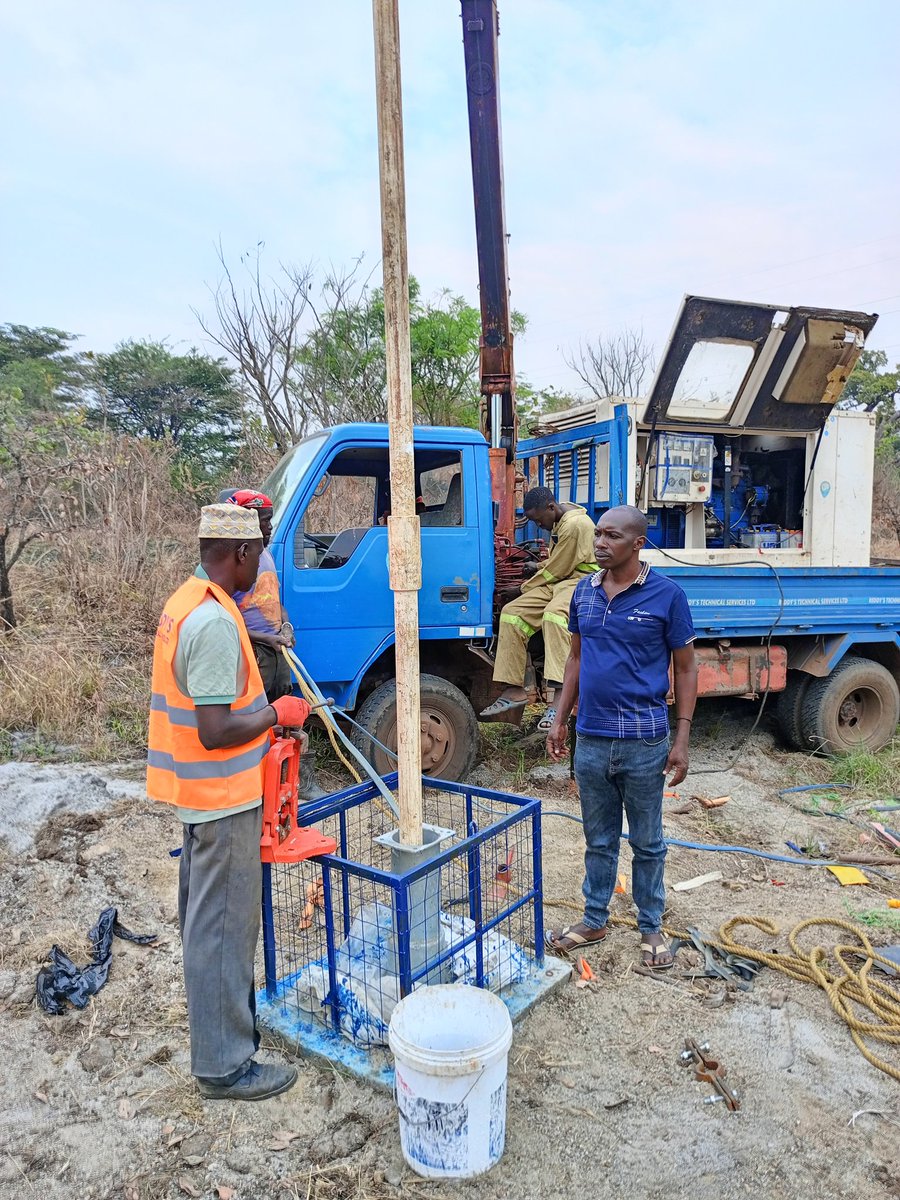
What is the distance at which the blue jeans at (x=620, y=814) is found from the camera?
3078 mm

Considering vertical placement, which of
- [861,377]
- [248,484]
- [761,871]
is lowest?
[761,871]

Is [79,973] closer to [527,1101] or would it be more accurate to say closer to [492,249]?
[527,1101]

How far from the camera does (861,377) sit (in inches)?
949

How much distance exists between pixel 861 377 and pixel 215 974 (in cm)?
2667

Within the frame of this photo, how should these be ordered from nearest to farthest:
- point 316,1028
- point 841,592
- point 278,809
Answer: point 278,809 → point 316,1028 → point 841,592

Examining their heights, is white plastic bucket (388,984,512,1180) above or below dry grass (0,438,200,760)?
below

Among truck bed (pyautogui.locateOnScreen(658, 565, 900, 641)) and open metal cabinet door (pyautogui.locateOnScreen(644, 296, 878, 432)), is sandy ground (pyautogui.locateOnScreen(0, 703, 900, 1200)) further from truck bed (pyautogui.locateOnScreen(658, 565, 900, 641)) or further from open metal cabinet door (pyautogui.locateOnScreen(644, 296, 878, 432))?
open metal cabinet door (pyautogui.locateOnScreen(644, 296, 878, 432))

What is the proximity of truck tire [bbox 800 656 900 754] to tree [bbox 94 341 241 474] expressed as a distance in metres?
15.1

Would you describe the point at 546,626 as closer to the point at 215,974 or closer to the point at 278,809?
the point at 278,809

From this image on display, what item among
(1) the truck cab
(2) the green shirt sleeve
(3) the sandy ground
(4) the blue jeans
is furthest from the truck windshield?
(2) the green shirt sleeve

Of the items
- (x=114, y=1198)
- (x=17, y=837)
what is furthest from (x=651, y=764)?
(x=17, y=837)

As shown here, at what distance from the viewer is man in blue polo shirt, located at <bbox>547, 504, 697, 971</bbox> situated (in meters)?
3.04

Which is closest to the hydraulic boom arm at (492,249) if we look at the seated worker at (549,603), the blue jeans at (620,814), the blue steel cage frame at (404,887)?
the seated worker at (549,603)

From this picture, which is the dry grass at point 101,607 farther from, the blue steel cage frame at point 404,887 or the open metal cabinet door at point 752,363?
the open metal cabinet door at point 752,363
